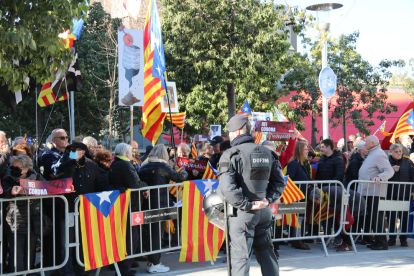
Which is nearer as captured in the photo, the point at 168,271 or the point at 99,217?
the point at 99,217

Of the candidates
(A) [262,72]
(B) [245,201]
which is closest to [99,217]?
(B) [245,201]

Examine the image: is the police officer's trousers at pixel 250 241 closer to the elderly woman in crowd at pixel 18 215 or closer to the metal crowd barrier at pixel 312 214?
the metal crowd barrier at pixel 312 214

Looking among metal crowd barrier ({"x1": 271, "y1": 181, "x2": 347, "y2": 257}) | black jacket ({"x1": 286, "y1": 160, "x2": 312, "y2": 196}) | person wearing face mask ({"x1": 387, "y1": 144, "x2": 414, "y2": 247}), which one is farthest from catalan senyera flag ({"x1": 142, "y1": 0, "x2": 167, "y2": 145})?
person wearing face mask ({"x1": 387, "y1": 144, "x2": 414, "y2": 247})

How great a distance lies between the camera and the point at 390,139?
44.1ft

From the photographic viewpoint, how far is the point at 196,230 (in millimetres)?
7230

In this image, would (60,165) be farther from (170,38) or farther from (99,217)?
(170,38)

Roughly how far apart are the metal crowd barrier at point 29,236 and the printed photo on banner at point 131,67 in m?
2.90

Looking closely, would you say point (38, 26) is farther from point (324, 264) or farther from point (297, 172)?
point (324, 264)

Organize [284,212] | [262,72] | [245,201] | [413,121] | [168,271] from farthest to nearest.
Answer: [262,72] < [413,121] < [284,212] < [168,271] < [245,201]

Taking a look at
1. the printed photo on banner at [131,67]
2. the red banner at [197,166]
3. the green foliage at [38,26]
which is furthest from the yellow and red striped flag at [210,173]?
the green foliage at [38,26]

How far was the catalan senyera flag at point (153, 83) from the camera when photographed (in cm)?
902

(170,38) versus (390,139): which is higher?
(170,38)

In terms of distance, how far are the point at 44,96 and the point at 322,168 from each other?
6.27 metres

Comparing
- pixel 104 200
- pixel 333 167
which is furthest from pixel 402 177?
pixel 104 200
